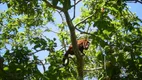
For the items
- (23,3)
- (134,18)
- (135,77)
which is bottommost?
(135,77)

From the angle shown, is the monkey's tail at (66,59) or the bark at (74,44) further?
the monkey's tail at (66,59)

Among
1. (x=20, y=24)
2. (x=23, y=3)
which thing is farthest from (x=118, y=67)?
(x=20, y=24)

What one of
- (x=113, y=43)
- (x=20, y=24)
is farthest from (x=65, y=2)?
(x=20, y=24)

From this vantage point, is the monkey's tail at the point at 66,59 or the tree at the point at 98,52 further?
the monkey's tail at the point at 66,59

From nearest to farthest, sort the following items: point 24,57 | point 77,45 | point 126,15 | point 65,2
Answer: point 65,2 < point 24,57 < point 77,45 < point 126,15

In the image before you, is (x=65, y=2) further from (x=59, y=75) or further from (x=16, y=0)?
(x=16, y=0)

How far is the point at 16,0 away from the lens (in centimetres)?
926

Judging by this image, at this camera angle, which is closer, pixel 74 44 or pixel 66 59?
pixel 74 44

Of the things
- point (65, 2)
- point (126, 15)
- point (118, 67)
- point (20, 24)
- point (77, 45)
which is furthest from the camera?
point (20, 24)

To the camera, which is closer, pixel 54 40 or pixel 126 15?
pixel 54 40

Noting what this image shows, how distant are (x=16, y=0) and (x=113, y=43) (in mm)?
3592

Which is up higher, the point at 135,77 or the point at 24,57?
the point at 24,57

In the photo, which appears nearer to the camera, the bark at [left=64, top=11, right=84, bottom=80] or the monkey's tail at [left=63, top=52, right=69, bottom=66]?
the bark at [left=64, top=11, right=84, bottom=80]

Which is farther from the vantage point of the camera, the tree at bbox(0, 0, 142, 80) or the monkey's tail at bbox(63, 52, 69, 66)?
the monkey's tail at bbox(63, 52, 69, 66)
